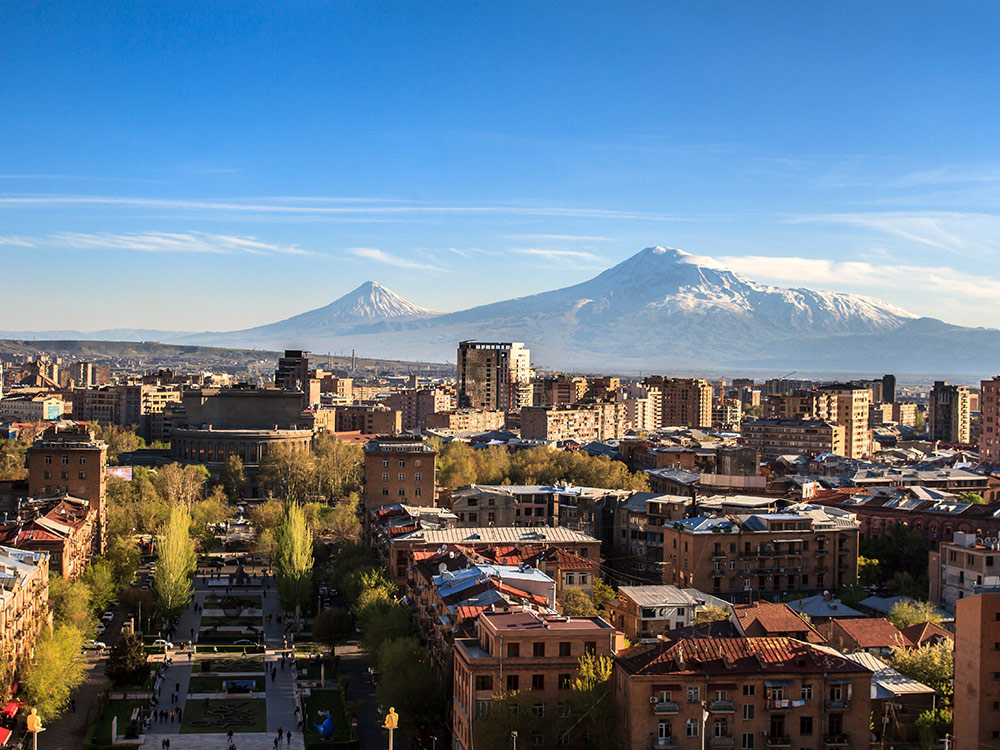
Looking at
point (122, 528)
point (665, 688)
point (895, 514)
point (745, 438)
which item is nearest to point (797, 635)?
point (665, 688)

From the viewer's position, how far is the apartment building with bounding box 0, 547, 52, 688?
4138 cm

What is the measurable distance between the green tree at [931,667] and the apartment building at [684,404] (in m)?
135

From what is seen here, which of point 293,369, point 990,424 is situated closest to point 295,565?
point 990,424

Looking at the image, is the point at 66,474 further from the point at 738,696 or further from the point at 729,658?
the point at 738,696

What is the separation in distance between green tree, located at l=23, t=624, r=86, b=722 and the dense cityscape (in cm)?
10

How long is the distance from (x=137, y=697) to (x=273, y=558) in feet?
76.4

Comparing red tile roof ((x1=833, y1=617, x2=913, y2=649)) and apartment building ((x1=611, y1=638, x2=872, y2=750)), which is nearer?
apartment building ((x1=611, y1=638, x2=872, y2=750))

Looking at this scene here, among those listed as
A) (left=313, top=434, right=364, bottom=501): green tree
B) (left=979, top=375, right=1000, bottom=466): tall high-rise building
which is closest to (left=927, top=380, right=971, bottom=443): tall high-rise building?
(left=979, top=375, right=1000, bottom=466): tall high-rise building

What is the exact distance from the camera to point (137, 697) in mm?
45531

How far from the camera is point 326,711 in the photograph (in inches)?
1725

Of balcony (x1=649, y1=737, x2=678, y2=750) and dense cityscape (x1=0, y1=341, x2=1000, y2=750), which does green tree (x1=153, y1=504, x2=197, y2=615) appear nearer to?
dense cityscape (x1=0, y1=341, x2=1000, y2=750)

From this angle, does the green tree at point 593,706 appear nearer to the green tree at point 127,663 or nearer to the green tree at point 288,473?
the green tree at point 127,663

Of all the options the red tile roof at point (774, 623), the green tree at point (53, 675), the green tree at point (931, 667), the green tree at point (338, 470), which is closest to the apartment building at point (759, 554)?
the red tile roof at point (774, 623)

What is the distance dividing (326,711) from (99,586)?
16.5 meters
